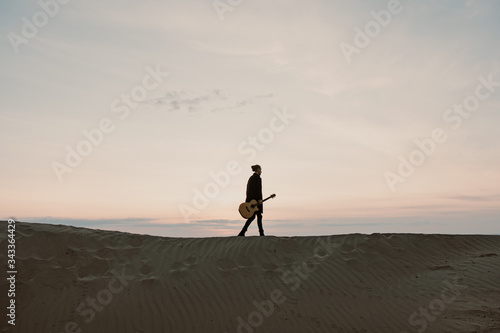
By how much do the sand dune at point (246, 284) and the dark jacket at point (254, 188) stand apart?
1.43 metres

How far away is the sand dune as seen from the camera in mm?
8898

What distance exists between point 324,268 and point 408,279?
79.1 inches

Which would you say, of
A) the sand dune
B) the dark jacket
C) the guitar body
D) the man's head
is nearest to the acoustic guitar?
the guitar body

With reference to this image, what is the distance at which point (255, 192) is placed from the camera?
42.8 feet

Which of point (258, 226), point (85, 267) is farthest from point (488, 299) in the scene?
point (85, 267)

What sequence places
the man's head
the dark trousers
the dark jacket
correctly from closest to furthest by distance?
the dark trousers → the dark jacket → the man's head

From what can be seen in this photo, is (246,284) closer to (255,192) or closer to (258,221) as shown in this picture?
(258,221)

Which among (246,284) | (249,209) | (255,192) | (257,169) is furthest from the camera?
(257,169)

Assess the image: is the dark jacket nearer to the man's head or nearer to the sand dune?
the man's head

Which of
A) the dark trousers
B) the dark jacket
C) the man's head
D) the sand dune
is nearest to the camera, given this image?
the sand dune

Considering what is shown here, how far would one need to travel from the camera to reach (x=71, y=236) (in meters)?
11.5

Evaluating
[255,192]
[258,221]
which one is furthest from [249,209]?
[255,192]

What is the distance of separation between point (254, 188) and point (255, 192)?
0.12 meters

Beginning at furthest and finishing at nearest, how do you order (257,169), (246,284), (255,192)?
(257,169), (255,192), (246,284)
